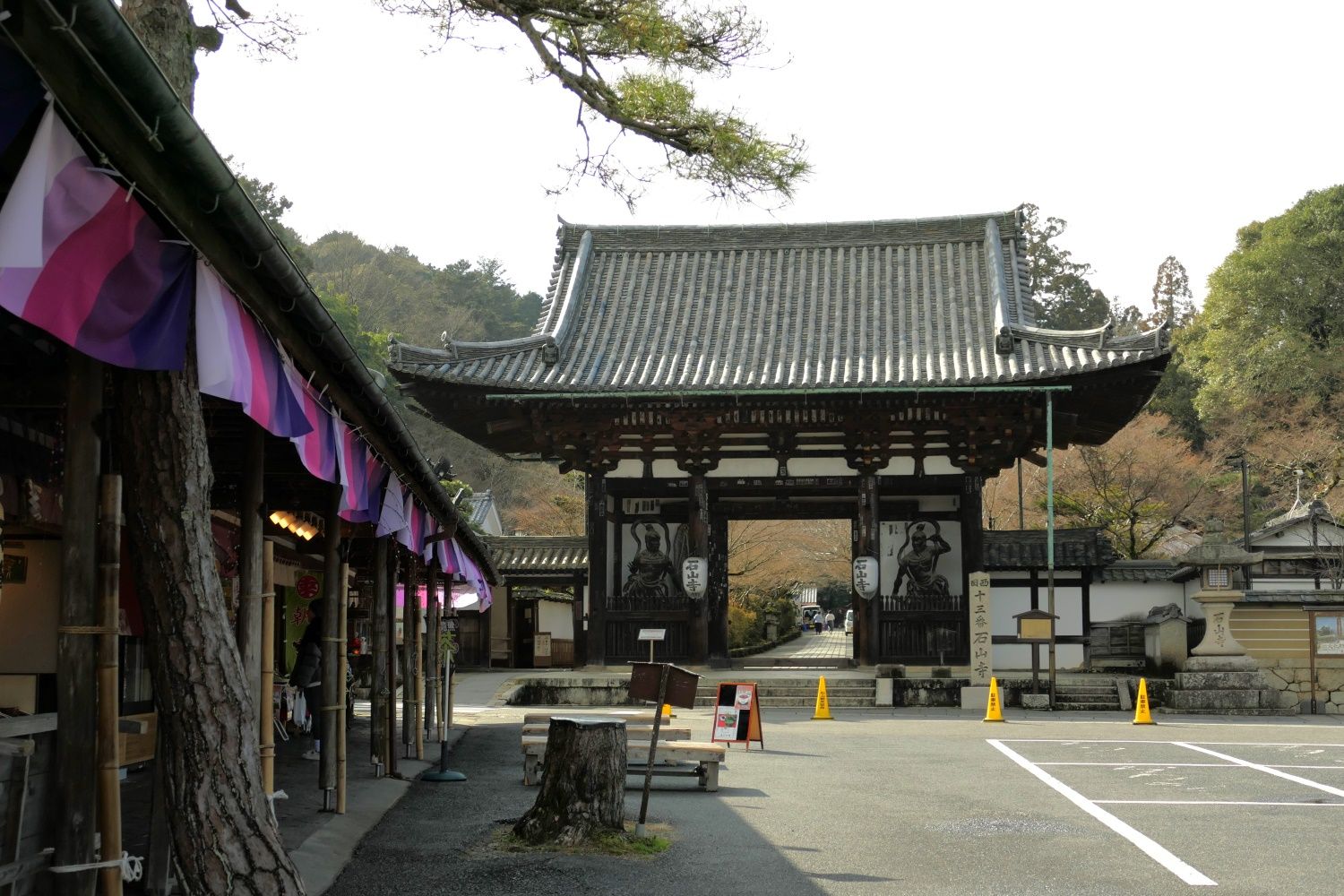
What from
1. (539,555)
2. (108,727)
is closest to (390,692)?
(108,727)

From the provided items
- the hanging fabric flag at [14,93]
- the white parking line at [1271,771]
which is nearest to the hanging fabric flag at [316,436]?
the hanging fabric flag at [14,93]

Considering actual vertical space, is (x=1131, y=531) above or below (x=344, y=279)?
below

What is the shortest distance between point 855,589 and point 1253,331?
30954 millimetres

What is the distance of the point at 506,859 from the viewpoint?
8.48 metres

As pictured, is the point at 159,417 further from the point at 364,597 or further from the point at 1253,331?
the point at 1253,331

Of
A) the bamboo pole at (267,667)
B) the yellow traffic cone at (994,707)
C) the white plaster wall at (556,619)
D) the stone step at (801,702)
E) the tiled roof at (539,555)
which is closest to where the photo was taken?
the bamboo pole at (267,667)

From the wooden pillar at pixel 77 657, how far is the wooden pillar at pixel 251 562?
222cm

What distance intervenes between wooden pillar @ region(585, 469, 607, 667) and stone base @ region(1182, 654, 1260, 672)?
10211 millimetres

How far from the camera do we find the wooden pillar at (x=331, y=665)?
981 cm

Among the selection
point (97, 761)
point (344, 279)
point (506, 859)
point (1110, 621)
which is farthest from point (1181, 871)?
point (344, 279)

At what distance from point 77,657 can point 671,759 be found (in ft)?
24.6

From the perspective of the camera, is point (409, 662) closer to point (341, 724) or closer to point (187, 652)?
point (341, 724)

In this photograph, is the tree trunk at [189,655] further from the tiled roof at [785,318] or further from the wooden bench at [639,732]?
the tiled roof at [785,318]

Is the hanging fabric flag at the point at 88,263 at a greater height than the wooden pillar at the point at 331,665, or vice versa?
the hanging fabric flag at the point at 88,263
